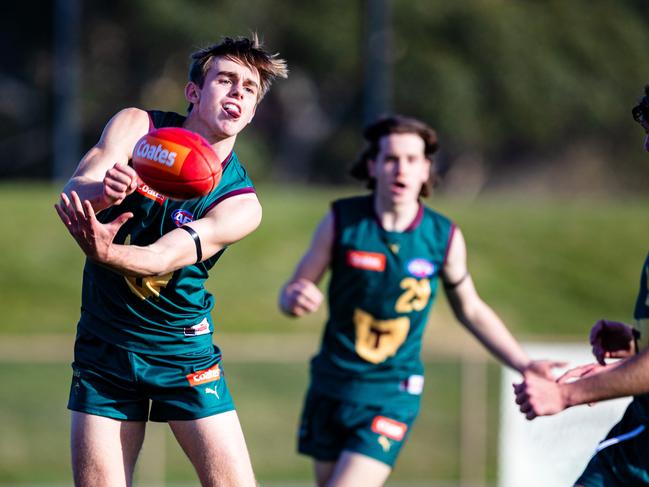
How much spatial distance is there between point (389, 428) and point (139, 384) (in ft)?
5.86

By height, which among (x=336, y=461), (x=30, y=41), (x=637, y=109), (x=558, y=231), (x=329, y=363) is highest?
(x=30, y=41)

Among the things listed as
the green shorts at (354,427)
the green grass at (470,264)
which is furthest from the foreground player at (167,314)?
the green grass at (470,264)

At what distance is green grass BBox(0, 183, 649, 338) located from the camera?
50.8 feet

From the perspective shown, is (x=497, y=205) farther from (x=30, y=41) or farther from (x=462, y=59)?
(x=30, y=41)

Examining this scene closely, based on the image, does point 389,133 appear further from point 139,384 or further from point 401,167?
point 139,384

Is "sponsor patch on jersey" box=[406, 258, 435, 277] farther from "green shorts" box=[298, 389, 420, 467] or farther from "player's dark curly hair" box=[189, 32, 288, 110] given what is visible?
"player's dark curly hair" box=[189, 32, 288, 110]

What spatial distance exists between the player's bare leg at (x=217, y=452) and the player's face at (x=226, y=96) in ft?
3.72

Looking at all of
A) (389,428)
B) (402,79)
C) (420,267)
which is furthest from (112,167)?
(402,79)

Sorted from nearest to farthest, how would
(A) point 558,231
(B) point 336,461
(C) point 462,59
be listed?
(B) point 336,461, (A) point 558,231, (C) point 462,59

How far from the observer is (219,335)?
14.2 m

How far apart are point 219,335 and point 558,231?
281 inches

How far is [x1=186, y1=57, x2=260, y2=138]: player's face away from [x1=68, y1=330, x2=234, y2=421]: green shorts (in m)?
0.91

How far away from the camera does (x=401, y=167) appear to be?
5930 mm

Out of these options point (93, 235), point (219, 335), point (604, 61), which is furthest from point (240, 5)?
point (93, 235)
